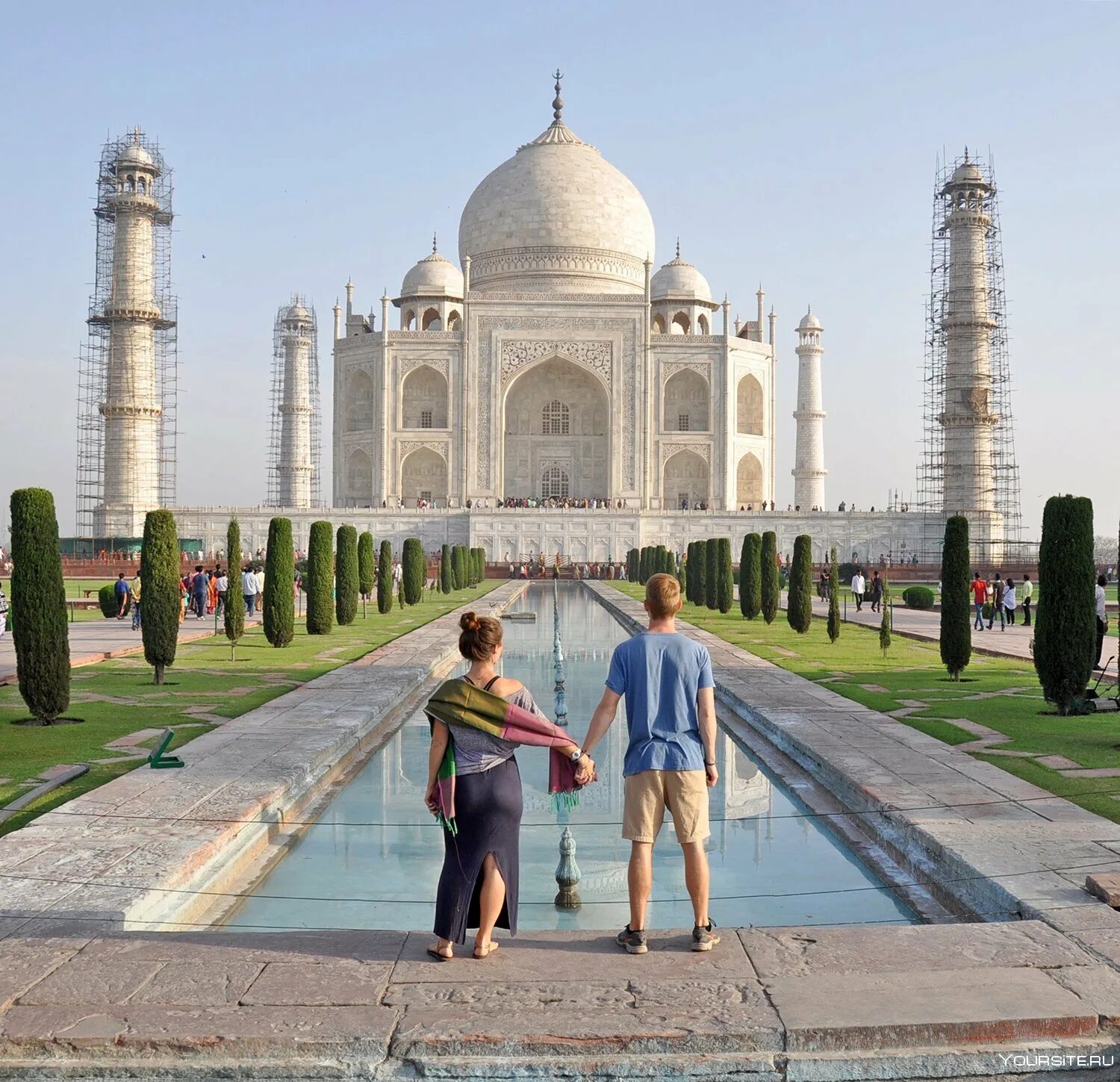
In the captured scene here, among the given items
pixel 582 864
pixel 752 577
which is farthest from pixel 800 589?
pixel 582 864

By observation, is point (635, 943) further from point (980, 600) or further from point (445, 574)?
point (445, 574)

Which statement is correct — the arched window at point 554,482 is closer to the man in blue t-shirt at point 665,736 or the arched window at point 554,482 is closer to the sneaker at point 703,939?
the man in blue t-shirt at point 665,736

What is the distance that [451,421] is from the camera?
32375mm

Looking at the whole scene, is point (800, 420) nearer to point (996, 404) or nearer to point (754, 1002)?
point (996, 404)

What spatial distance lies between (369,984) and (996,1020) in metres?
1.22

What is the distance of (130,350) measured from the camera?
2859 cm

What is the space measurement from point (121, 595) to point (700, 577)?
8343 millimetres

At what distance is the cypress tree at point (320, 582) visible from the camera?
40.6ft

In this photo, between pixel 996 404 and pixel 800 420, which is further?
pixel 800 420

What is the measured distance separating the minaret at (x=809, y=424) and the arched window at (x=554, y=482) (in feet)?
21.5

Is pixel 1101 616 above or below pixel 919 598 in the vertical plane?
above

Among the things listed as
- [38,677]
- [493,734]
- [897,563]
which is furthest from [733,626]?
[897,563]

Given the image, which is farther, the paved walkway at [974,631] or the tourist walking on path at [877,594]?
the tourist walking on path at [877,594]

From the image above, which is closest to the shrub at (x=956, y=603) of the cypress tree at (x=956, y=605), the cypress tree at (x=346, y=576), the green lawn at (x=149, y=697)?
the cypress tree at (x=956, y=605)
